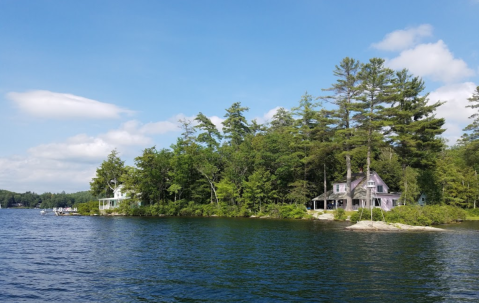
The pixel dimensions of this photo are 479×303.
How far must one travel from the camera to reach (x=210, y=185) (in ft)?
255

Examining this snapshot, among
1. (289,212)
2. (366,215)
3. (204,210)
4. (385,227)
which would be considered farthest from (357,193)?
(204,210)

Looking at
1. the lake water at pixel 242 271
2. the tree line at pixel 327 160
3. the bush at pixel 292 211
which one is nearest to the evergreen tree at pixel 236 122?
the tree line at pixel 327 160

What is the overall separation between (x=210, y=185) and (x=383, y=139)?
3796 cm

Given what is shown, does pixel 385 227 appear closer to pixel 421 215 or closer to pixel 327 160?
pixel 421 215

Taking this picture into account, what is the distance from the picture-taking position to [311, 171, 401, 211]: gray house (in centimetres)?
6125

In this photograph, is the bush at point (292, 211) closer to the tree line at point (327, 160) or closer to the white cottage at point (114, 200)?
the tree line at point (327, 160)

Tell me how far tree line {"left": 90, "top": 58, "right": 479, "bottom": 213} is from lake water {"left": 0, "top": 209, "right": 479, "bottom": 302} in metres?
30.6

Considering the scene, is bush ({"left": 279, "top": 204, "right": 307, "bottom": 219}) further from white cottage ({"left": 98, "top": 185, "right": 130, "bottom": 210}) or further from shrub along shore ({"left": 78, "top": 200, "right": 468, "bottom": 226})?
white cottage ({"left": 98, "top": 185, "right": 130, "bottom": 210})

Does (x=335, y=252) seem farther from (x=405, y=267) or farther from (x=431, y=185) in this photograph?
(x=431, y=185)

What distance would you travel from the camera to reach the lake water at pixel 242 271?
48.3 ft

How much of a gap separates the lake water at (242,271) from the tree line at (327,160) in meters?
30.6

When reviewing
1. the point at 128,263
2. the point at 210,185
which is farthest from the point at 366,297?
the point at 210,185

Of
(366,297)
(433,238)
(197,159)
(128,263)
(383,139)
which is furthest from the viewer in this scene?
(197,159)

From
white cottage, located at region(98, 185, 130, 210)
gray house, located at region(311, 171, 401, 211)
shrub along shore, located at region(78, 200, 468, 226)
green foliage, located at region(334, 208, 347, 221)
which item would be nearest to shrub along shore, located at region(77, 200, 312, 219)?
shrub along shore, located at region(78, 200, 468, 226)
